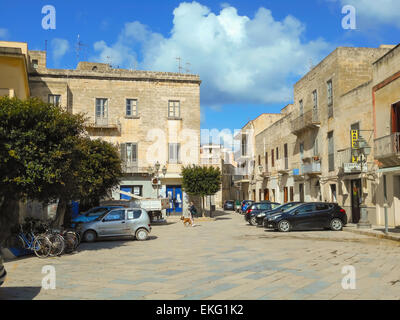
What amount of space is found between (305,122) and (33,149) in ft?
Answer: 80.3

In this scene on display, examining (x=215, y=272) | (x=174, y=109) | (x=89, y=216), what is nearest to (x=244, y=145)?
(x=174, y=109)

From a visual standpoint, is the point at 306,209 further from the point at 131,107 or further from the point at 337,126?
the point at 131,107

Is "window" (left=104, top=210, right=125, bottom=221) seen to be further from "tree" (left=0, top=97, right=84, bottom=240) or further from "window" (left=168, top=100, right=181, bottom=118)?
"window" (left=168, top=100, right=181, bottom=118)

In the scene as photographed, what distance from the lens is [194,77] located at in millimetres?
37281

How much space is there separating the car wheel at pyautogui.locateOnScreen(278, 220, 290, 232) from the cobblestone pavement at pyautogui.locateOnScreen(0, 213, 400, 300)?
608 cm

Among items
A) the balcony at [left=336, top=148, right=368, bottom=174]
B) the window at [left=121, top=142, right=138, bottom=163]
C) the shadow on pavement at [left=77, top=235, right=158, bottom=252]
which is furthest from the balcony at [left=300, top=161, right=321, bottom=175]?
the shadow on pavement at [left=77, top=235, right=158, bottom=252]

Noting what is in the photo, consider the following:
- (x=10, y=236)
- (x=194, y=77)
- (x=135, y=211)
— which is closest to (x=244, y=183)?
(x=194, y=77)

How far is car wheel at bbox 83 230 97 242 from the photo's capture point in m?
18.2

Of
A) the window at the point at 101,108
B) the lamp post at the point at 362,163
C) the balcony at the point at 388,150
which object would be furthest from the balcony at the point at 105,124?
the balcony at the point at 388,150

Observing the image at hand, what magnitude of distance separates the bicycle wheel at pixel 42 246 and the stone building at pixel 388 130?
599 inches

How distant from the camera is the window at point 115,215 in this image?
18500 millimetres

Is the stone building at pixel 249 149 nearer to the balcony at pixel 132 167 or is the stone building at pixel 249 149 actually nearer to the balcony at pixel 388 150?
the balcony at pixel 132 167
